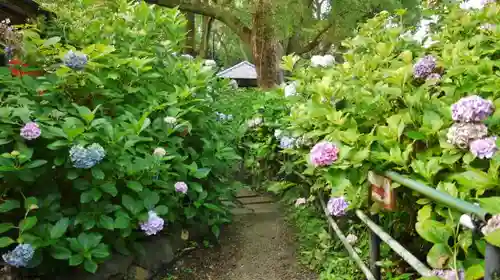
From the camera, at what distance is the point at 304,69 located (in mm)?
3783

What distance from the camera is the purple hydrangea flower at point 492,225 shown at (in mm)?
1108

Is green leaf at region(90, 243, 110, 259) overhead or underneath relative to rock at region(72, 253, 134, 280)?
overhead

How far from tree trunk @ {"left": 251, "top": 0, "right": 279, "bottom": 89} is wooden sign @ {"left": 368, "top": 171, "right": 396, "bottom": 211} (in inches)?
381

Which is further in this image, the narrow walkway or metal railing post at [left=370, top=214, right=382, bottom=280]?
the narrow walkway

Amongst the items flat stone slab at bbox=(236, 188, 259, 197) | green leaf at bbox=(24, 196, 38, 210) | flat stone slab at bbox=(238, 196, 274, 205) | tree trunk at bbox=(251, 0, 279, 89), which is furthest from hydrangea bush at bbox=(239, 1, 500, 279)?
tree trunk at bbox=(251, 0, 279, 89)

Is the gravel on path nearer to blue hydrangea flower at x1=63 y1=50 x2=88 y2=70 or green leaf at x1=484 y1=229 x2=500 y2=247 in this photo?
blue hydrangea flower at x1=63 y1=50 x2=88 y2=70

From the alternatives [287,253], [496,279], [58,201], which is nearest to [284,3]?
[287,253]

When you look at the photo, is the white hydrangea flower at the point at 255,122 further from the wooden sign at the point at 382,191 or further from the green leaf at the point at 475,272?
the green leaf at the point at 475,272

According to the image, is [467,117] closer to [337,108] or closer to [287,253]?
[337,108]

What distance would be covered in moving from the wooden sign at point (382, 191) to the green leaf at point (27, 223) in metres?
1.69

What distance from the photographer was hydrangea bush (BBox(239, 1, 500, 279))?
1.51m

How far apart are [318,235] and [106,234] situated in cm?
155

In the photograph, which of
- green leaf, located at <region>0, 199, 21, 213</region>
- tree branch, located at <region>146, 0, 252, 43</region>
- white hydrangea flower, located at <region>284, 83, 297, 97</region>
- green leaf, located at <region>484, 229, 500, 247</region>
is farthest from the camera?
tree branch, located at <region>146, 0, 252, 43</region>

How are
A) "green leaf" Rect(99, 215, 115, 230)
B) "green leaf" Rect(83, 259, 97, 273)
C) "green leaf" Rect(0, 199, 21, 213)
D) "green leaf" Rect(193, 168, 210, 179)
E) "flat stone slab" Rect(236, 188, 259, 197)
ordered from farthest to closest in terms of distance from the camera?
"flat stone slab" Rect(236, 188, 259, 197), "green leaf" Rect(193, 168, 210, 179), "green leaf" Rect(99, 215, 115, 230), "green leaf" Rect(83, 259, 97, 273), "green leaf" Rect(0, 199, 21, 213)
